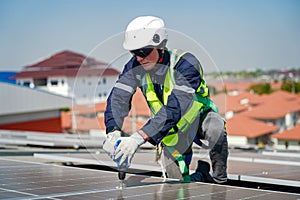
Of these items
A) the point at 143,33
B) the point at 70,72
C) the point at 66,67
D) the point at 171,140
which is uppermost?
the point at 66,67

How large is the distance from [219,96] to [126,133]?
109 cm

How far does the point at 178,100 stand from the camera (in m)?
4.59

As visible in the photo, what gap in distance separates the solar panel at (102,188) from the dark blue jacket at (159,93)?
0.48 m

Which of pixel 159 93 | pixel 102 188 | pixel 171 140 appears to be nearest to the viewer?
pixel 102 188

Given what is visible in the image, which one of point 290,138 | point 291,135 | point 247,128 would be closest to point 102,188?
point 290,138

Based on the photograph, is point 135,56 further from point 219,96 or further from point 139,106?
point 219,96

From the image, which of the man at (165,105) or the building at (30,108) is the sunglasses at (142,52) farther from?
the building at (30,108)

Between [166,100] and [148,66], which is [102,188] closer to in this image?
[166,100]

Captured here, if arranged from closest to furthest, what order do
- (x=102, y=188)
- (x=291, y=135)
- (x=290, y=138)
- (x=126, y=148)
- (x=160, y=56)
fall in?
1. (x=126, y=148)
2. (x=102, y=188)
3. (x=160, y=56)
4. (x=290, y=138)
5. (x=291, y=135)

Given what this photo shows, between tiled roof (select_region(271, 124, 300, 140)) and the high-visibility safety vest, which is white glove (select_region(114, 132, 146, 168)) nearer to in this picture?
the high-visibility safety vest

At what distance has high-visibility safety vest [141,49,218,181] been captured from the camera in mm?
4836

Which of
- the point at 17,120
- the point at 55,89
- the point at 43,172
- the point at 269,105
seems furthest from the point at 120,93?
the point at 269,105

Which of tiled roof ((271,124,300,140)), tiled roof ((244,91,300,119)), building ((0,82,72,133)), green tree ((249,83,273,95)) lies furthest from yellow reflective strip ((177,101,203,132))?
green tree ((249,83,273,95))

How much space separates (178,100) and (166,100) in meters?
0.42
